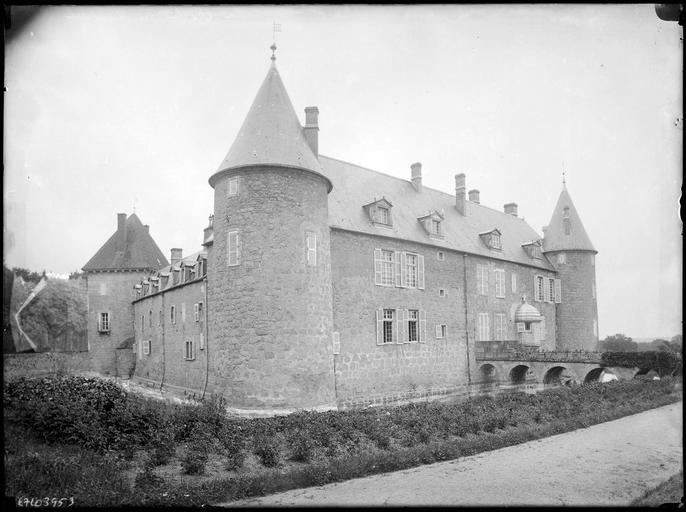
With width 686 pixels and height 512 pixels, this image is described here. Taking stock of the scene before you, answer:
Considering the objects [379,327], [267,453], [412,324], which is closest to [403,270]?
[412,324]

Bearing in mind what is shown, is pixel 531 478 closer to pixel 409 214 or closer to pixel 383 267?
pixel 383 267

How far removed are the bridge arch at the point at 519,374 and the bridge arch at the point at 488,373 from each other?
0.84 m

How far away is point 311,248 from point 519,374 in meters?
15.4

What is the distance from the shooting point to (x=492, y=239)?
3109 cm

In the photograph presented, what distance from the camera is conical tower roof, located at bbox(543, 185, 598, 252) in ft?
116

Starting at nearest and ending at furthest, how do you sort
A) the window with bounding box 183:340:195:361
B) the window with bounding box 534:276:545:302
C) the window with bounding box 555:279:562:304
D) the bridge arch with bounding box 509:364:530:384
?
the window with bounding box 183:340:195:361 → the bridge arch with bounding box 509:364:530:384 → the window with bounding box 534:276:545:302 → the window with bounding box 555:279:562:304

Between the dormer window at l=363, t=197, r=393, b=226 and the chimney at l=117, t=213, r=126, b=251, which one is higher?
the chimney at l=117, t=213, r=126, b=251

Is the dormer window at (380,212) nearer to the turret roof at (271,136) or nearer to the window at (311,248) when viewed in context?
the turret roof at (271,136)

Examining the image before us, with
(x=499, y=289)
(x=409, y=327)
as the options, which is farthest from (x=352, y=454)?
(x=499, y=289)

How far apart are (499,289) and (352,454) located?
861 inches

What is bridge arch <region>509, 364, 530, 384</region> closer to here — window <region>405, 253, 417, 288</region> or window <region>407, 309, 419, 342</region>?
window <region>407, 309, 419, 342</region>

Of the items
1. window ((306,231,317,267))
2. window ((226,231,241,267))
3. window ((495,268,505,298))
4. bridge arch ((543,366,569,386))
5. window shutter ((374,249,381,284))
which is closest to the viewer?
window ((226,231,241,267))

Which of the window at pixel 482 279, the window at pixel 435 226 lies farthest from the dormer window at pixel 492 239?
the window at pixel 435 226

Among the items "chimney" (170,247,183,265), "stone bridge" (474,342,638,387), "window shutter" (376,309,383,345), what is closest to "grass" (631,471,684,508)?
"window shutter" (376,309,383,345)
